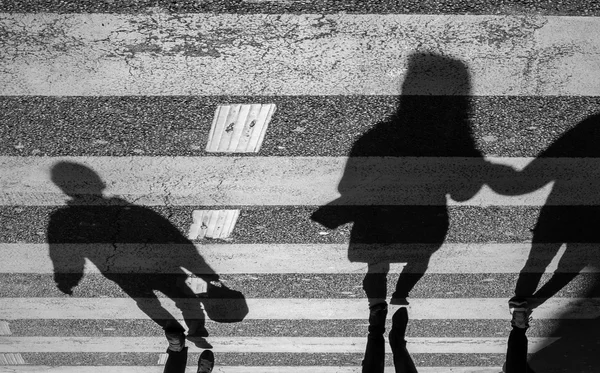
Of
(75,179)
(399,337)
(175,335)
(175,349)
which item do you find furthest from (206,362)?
(75,179)

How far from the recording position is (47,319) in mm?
3760

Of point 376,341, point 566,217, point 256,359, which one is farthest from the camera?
point 256,359

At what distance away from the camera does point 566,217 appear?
3312 mm

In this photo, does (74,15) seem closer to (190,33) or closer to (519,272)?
(190,33)

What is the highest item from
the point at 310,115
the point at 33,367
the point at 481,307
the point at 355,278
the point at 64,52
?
the point at 64,52

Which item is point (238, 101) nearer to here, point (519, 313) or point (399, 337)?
point (399, 337)

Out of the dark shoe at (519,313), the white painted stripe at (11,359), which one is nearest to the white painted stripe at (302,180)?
the dark shoe at (519,313)

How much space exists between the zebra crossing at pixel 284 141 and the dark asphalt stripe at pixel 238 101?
0.04 feet

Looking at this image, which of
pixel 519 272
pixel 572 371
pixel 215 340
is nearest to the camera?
pixel 519 272

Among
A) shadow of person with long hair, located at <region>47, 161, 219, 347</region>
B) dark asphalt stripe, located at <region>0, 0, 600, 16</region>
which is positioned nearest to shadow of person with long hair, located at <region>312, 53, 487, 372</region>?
dark asphalt stripe, located at <region>0, 0, 600, 16</region>

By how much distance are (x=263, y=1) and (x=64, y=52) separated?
5.27 feet

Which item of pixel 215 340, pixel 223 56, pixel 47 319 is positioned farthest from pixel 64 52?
pixel 215 340

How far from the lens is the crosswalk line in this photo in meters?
3.67

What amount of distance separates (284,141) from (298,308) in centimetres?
172
